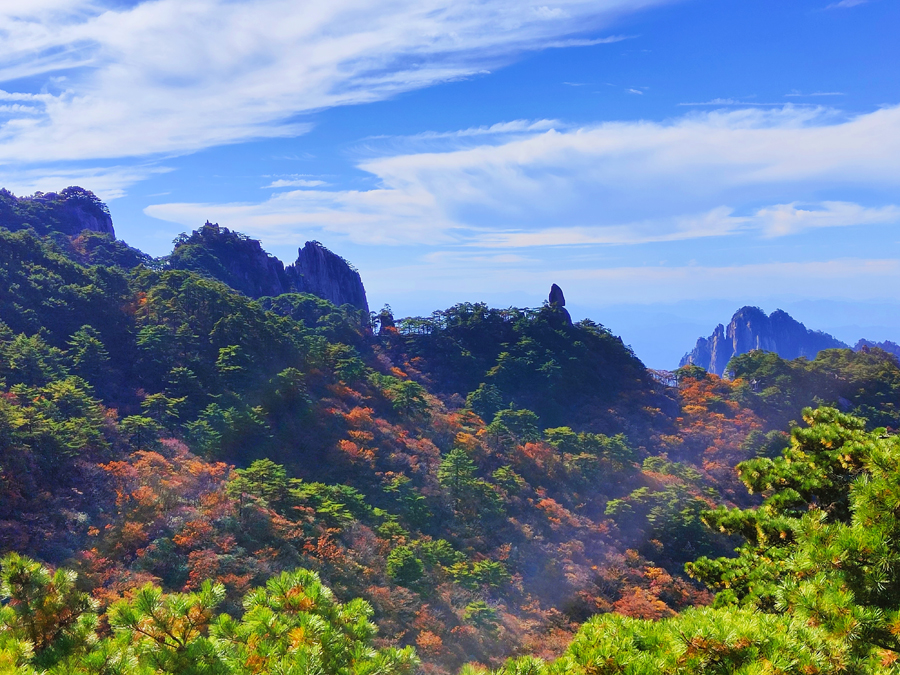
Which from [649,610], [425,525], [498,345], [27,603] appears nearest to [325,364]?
[425,525]

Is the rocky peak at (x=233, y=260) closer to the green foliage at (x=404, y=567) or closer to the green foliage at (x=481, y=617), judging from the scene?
the green foliage at (x=404, y=567)

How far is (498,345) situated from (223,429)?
32662 mm

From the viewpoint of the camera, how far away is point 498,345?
5319 cm

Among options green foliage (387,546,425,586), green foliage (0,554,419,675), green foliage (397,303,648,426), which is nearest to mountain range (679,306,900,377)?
green foliage (397,303,648,426)

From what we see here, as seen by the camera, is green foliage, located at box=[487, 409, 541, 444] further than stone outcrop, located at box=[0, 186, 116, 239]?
No

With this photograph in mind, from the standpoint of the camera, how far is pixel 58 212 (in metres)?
57.8

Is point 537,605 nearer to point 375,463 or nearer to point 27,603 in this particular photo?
point 375,463

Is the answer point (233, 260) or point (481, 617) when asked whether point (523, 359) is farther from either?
point (233, 260)

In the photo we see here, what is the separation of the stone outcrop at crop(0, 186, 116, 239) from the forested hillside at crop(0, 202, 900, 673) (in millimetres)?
4752

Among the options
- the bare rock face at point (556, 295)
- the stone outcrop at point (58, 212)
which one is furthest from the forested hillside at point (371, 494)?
the bare rock face at point (556, 295)

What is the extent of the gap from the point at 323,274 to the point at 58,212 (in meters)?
31.4

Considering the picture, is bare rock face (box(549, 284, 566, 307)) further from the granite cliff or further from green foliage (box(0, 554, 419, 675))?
green foliage (box(0, 554, 419, 675))

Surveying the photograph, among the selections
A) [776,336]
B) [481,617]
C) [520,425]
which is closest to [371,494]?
[481,617]

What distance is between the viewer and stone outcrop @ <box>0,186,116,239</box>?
168 ft
